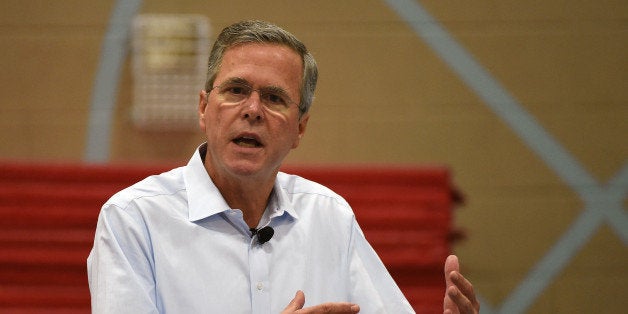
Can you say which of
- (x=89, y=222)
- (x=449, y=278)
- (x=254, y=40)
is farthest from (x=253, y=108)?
(x=89, y=222)

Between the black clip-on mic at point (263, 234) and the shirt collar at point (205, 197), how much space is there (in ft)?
0.18

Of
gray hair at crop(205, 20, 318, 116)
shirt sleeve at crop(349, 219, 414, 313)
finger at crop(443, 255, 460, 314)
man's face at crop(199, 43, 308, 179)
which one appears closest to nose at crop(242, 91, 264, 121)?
man's face at crop(199, 43, 308, 179)

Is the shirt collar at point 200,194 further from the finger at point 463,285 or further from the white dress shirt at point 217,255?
the finger at point 463,285

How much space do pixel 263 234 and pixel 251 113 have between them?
25cm

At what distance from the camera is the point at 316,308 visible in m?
1.41

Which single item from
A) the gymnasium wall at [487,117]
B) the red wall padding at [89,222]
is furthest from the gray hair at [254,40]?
the gymnasium wall at [487,117]

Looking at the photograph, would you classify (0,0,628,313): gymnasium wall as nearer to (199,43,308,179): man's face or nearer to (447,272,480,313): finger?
(199,43,308,179): man's face

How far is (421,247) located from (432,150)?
2.05 feet

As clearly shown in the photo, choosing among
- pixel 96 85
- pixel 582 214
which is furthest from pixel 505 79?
pixel 96 85

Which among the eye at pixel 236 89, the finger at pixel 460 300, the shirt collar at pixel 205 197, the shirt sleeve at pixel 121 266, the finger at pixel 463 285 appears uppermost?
the eye at pixel 236 89

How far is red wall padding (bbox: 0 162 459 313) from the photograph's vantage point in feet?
9.01

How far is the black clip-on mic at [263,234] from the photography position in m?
1.61

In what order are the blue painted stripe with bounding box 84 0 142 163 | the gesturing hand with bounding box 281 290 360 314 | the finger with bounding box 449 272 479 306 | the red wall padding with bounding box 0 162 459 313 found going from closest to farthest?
the gesturing hand with bounding box 281 290 360 314
the finger with bounding box 449 272 479 306
the red wall padding with bounding box 0 162 459 313
the blue painted stripe with bounding box 84 0 142 163

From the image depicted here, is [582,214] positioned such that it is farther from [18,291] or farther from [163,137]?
[18,291]
